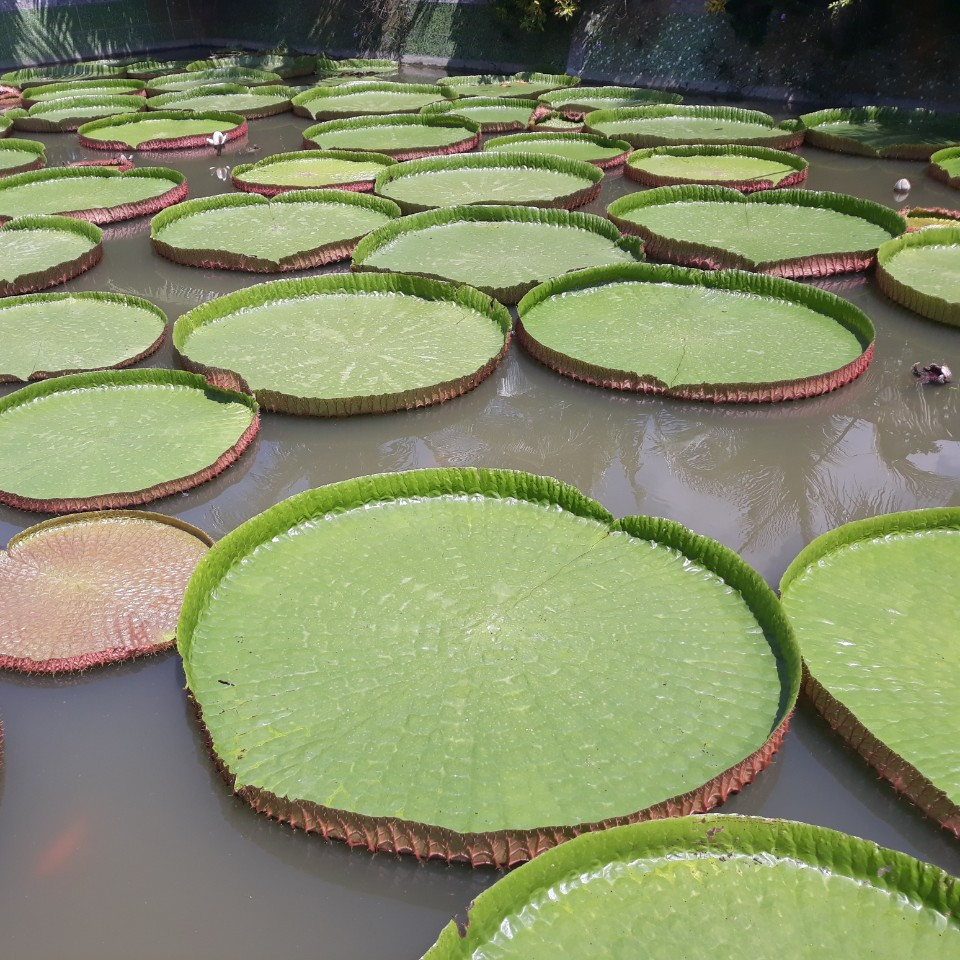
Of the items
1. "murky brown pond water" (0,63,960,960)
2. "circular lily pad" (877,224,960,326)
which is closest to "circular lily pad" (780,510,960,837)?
"murky brown pond water" (0,63,960,960)

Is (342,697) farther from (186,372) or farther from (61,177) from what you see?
(61,177)

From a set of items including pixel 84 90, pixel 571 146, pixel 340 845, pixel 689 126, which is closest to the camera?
pixel 340 845

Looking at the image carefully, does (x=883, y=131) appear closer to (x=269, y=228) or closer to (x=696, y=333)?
(x=696, y=333)

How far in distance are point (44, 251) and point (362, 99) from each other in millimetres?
6462

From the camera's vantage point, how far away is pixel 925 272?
5.36 m

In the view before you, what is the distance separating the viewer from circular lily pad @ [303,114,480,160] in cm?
847

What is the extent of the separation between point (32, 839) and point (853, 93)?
11.6 m

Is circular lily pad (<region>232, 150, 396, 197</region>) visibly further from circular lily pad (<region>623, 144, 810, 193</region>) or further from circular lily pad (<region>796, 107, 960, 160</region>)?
circular lily pad (<region>796, 107, 960, 160</region>)

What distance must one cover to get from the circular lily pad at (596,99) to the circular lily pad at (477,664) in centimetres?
794

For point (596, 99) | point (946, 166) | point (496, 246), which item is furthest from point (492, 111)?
point (496, 246)

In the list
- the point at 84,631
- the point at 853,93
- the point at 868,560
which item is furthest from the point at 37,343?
the point at 853,93

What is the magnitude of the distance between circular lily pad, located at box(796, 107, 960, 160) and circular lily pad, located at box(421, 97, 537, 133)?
309 cm

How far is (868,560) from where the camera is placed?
2932mm

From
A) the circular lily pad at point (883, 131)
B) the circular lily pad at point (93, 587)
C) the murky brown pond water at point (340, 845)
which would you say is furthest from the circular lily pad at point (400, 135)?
the circular lily pad at point (93, 587)
